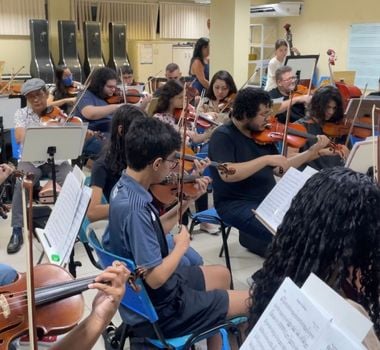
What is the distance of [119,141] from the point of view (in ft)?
7.82

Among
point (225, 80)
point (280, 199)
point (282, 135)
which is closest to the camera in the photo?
point (280, 199)

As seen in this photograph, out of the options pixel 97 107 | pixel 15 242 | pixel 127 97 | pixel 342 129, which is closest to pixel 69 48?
pixel 127 97

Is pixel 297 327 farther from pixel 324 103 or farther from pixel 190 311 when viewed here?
pixel 324 103

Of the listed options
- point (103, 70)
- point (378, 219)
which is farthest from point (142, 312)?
point (103, 70)

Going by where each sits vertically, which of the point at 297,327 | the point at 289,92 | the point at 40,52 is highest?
the point at 40,52

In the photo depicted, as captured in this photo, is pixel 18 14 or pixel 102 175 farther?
pixel 18 14

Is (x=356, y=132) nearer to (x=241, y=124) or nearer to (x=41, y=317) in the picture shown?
(x=241, y=124)

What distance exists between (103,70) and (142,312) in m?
2.83

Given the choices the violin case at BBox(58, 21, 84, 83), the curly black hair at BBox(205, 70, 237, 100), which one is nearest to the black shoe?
the curly black hair at BBox(205, 70, 237, 100)

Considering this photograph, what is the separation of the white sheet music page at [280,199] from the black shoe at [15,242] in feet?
5.79

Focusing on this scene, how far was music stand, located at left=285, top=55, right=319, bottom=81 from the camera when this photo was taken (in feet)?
16.2

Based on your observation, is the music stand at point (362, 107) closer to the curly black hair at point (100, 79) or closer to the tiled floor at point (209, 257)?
the tiled floor at point (209, 257)

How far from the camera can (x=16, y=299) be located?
1265 millimetres

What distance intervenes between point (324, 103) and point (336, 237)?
2.23 meters
